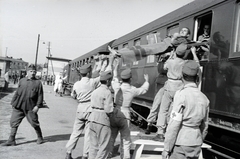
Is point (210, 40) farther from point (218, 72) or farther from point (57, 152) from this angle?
point (57, 152)

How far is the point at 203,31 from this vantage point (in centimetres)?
578

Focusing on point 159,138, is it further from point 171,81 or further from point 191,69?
point 191,69

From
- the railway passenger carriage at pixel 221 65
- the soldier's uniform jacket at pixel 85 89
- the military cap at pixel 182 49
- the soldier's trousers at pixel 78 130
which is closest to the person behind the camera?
the military cap at pixel 182 49

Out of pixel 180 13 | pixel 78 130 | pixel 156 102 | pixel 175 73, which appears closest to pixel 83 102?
pixel 78 130

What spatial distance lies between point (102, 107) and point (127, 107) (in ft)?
2.51

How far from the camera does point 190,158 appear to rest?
2861 mm

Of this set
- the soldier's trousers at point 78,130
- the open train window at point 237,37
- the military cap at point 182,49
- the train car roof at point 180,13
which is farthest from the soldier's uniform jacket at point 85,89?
the train car roof at point 180,13

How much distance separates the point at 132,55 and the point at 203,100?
1904 mm

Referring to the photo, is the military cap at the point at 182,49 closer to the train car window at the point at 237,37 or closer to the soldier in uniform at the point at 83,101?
the train car window at the point at 237,37

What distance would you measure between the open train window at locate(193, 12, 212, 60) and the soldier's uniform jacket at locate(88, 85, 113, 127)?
218 cm

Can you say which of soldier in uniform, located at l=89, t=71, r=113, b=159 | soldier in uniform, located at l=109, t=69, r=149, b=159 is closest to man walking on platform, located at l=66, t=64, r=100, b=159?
soldier in uniform, located at l=109, t=69, r=149, b=159

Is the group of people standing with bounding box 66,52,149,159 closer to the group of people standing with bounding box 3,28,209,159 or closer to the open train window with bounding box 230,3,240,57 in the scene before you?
the group of people standing with bounding box 3,28,209,159

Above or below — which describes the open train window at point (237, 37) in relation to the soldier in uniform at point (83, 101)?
above

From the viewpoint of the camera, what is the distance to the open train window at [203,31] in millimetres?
5207
